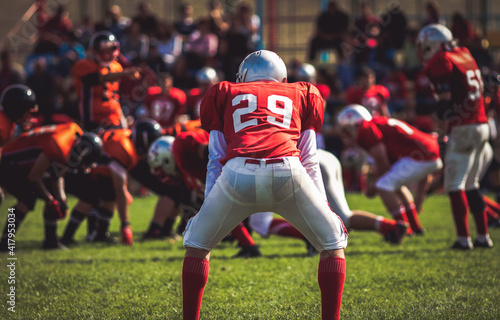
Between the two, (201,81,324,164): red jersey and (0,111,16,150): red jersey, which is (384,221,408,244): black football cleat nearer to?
(201,81,324,164): red jersey

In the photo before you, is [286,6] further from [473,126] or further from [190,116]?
[473,126]

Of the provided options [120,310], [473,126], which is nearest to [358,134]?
[473,126]

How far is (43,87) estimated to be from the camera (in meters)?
13.1

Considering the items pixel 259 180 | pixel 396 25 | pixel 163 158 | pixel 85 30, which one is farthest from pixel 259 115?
pixel 85 30

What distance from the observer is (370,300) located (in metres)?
4.21

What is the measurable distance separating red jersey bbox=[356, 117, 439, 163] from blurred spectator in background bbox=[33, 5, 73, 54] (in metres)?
8.87

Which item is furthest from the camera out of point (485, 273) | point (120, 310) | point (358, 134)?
point (358, 134)

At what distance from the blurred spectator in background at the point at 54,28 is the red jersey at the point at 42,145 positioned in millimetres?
7837

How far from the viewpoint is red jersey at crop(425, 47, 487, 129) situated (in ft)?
19.2

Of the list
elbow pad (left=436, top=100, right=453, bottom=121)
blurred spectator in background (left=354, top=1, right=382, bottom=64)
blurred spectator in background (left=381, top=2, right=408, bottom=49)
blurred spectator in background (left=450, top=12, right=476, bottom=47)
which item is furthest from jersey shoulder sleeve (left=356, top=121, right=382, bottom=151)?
blurred spectator in background (left=381, top=2, right=408, bottom=49)

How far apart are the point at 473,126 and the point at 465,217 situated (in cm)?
90

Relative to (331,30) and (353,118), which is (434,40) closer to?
(353,118)

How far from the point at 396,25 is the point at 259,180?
406 inches

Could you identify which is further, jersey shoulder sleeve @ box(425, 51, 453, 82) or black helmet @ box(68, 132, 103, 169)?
black helmet @ box(68, 132, 103, 169)
